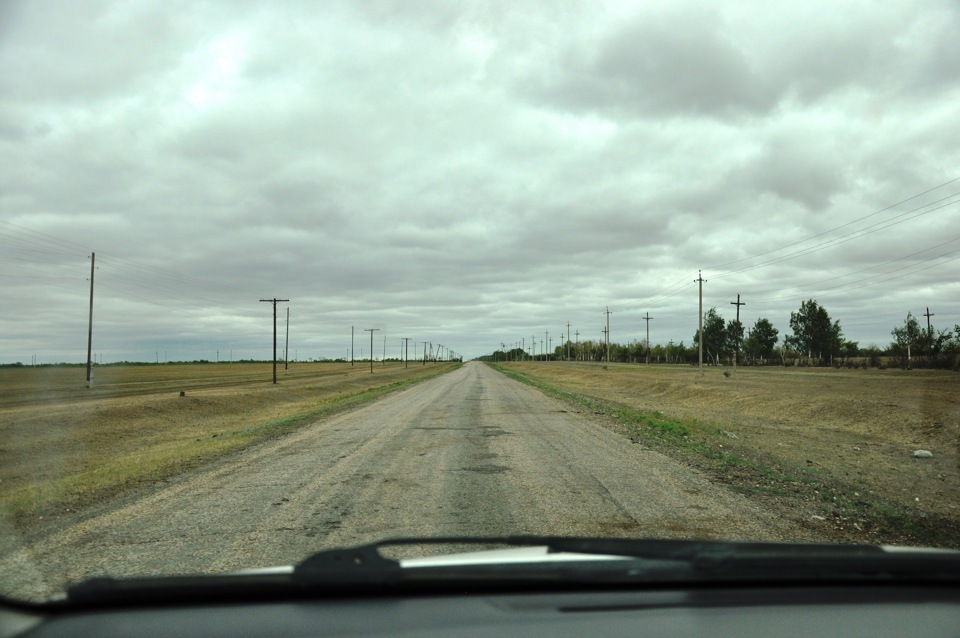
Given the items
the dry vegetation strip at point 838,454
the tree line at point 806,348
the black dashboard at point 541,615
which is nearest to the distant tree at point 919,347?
the tree line at point 806,348

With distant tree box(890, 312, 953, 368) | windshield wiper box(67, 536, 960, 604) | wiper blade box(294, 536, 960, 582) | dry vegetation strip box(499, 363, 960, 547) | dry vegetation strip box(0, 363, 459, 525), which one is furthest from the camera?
distant tree box(890, 312, 953, 368)

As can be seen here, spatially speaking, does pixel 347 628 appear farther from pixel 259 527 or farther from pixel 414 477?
pixel 414 477

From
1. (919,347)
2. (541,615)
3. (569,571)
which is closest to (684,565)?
(569,571)

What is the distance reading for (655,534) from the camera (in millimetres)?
6406

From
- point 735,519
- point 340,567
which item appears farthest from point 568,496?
point 340,567

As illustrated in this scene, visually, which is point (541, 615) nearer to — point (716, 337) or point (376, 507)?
point (376, 507)

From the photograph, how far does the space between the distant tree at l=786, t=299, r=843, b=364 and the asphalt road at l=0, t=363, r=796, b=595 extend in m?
118

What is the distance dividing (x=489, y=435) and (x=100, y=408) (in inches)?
858

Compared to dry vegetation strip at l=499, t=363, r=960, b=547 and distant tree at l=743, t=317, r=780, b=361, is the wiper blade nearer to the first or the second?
dry vegetation strip at l=499, t=363, r=960, b=547

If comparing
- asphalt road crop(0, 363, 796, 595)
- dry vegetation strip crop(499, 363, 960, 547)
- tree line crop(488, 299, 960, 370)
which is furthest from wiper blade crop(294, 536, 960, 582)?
tree line crop(488, 299, 960, 370)

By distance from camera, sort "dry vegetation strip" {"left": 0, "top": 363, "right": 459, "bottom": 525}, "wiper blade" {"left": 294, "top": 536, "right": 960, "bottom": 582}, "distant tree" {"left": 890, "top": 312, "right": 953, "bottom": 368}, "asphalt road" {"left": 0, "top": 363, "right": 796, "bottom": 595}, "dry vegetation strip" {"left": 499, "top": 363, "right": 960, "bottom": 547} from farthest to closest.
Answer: "distant tree" {"left": 890, "top": 312, "right": 953, "bottom": 368} → "dry vegetation strip" {"left": 0, "top": 363, "right": 459, "bottom": 525} → "dry vegetation strip" {"left": 499, "top": 363, "right": 960, "bottom": 547} → "asphalt road" {"left": 0, "top": 363, "right": 796, "bottom": 595} → "wiper blade" {"left": 294, "top": 536, "right": 960, "bottom": 582}

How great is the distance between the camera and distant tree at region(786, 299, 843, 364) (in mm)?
115750

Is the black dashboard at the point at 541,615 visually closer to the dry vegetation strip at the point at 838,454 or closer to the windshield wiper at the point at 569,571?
the windshield wiper at the point at 569,571

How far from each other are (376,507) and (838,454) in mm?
11577
